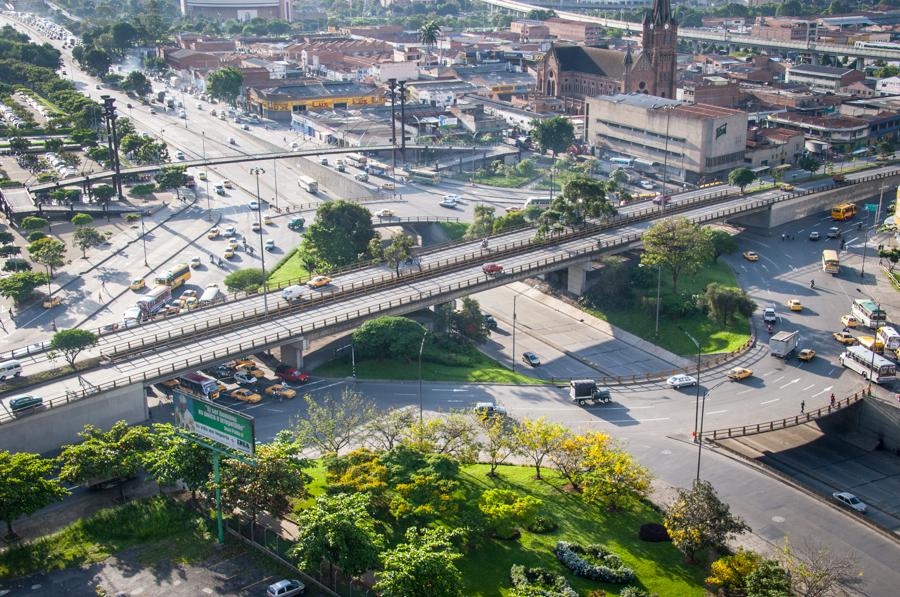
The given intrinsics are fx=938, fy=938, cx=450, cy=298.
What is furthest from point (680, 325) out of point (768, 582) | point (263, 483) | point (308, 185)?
point (308, 185)

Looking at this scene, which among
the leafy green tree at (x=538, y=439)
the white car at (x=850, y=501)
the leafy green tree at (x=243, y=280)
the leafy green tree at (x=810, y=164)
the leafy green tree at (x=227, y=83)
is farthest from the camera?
the leafy green tree at (x=227, y=83)

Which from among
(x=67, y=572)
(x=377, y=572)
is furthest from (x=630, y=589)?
(x=67, y=572)

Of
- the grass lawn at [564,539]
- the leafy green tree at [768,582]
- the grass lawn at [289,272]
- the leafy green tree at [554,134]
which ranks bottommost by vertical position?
the grass lawn at [564,539]

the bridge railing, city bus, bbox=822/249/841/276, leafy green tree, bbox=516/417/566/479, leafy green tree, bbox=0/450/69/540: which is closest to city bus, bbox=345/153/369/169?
city bus, bbox=822/249/841/276

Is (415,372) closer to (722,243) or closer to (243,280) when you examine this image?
(243,280)

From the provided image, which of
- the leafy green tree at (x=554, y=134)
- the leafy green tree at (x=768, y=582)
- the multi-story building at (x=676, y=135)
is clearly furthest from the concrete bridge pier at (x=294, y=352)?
the leafy green tree at (x=554, y=134)

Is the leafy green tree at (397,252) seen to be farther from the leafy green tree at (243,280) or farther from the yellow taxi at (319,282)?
the leafy green tree at (243,280)

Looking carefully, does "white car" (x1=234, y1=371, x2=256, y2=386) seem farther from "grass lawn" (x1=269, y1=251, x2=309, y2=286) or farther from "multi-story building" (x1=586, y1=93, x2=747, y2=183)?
"multi-story building" (x1=586, y1=93, x2=747, y2=183)
